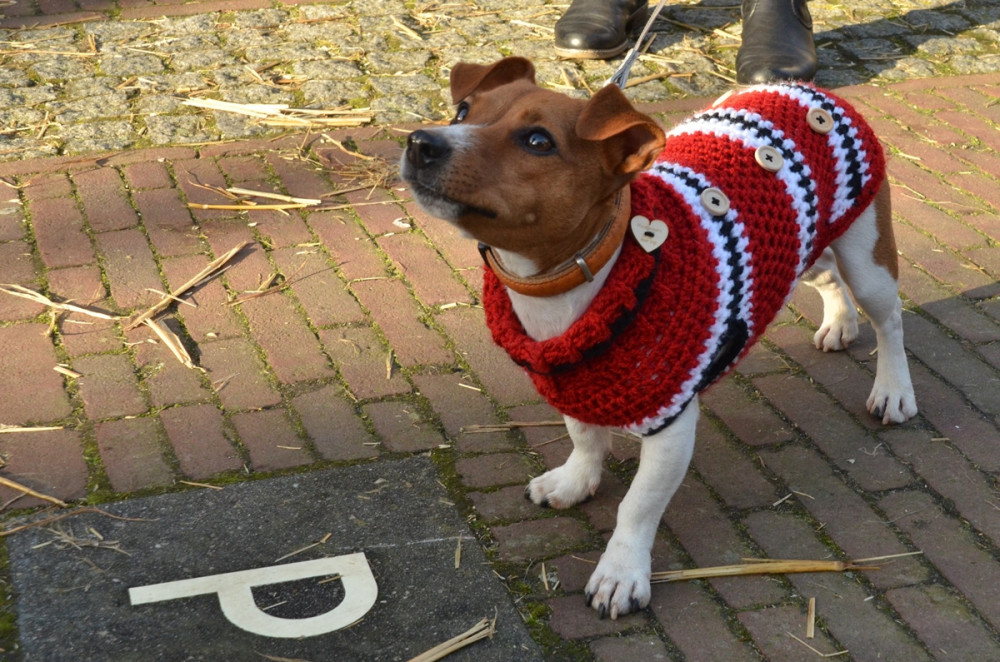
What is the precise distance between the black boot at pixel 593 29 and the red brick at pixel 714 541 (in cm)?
342

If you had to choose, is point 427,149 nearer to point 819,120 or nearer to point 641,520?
point 641,520

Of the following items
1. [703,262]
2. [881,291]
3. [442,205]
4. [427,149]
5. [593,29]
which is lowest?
[593,29]

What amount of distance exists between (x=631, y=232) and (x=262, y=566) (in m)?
1.36

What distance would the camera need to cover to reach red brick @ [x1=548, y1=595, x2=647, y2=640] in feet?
9.37

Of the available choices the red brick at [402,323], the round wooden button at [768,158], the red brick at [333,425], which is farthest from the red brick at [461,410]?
the round wooden button at [768,158]

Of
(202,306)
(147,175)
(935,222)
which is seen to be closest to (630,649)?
(202,306)

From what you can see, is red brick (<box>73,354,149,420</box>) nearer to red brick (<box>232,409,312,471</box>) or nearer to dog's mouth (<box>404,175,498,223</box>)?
red brick (<box>232,409,312,471</box>)

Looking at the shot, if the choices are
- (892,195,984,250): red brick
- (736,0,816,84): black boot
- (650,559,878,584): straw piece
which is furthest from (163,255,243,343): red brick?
(736,0,816,84): black boot

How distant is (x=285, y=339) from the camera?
13.0ft

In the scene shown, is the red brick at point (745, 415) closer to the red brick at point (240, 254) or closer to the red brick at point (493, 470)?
the red brick at point (493, 470)

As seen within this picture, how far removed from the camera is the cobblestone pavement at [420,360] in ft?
10.0

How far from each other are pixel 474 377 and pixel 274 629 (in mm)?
1307

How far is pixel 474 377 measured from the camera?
12.7 feet

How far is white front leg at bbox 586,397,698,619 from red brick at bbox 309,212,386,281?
1791mm
